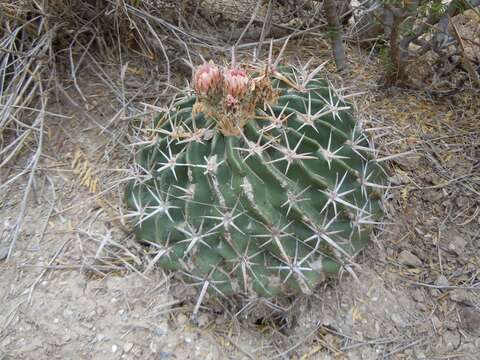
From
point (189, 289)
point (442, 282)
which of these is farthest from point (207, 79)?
point (442, 282)

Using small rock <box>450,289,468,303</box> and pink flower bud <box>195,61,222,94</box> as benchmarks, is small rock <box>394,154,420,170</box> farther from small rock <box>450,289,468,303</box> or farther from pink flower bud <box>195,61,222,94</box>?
pink flower bud <box>195,61,222,94</box>

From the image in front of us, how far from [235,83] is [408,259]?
0.86 meters

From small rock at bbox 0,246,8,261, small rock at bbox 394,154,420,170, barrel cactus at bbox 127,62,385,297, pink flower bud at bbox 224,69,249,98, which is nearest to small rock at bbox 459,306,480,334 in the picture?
barrel cactus at bbox 127,62,385,297

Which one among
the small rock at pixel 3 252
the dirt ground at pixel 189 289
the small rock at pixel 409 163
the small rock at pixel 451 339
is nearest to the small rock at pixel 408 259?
the dirt ground at pixel 189 289

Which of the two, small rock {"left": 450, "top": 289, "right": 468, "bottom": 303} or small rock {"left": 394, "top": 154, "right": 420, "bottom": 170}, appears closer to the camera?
small rock {"left": 450, "top": 289, "right": 468, "bottom": 303}

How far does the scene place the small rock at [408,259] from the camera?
1.78 m

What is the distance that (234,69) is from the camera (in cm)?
143

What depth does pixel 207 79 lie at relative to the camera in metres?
1.39

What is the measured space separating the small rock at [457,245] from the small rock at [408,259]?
0.13 metres

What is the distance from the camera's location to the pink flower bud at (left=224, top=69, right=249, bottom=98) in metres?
1.40

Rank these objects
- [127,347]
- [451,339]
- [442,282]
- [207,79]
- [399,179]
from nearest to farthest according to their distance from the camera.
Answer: [207,79] → [127,347] → [451,339] → [442,282] → [399,179]

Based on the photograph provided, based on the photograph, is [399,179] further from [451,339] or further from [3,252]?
[3,252]

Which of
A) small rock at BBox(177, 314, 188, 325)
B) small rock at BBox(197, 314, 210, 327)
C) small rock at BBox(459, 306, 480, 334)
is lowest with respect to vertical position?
small rock at BBox(177, 314, 188, 325)

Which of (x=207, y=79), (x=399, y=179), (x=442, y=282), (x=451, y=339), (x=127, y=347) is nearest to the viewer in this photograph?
(x=207, y=79)
